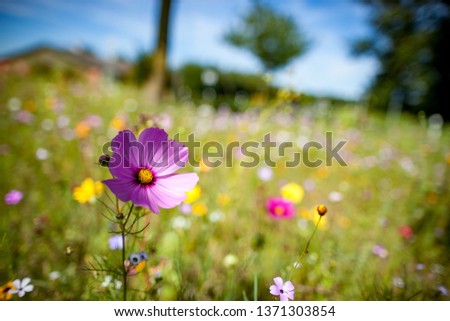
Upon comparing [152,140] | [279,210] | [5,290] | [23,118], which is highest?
[23,118]

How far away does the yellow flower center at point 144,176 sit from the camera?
544 mm

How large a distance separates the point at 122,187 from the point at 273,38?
6198 millimetres

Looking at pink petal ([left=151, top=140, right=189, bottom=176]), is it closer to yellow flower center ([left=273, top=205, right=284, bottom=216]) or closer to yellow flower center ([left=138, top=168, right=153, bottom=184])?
yellow flower center ([left=138, top=168, right=153, bottom=184])

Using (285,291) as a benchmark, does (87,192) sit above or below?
above

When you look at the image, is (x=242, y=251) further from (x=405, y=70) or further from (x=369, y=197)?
(x=405, y=70)

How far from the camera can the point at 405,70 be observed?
22.5 ft

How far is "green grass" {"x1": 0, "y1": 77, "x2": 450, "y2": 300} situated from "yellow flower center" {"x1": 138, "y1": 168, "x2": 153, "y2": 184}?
0.65 ft

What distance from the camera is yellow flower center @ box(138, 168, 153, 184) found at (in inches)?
21.4

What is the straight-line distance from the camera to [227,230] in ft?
4.33

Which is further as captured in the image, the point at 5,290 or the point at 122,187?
the point at 5,290

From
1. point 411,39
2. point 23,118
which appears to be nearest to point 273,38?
point 411,39

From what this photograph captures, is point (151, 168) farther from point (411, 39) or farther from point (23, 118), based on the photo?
point (411, 39)

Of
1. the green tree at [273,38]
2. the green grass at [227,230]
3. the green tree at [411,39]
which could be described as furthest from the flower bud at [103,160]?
the green tree at [273,38]
